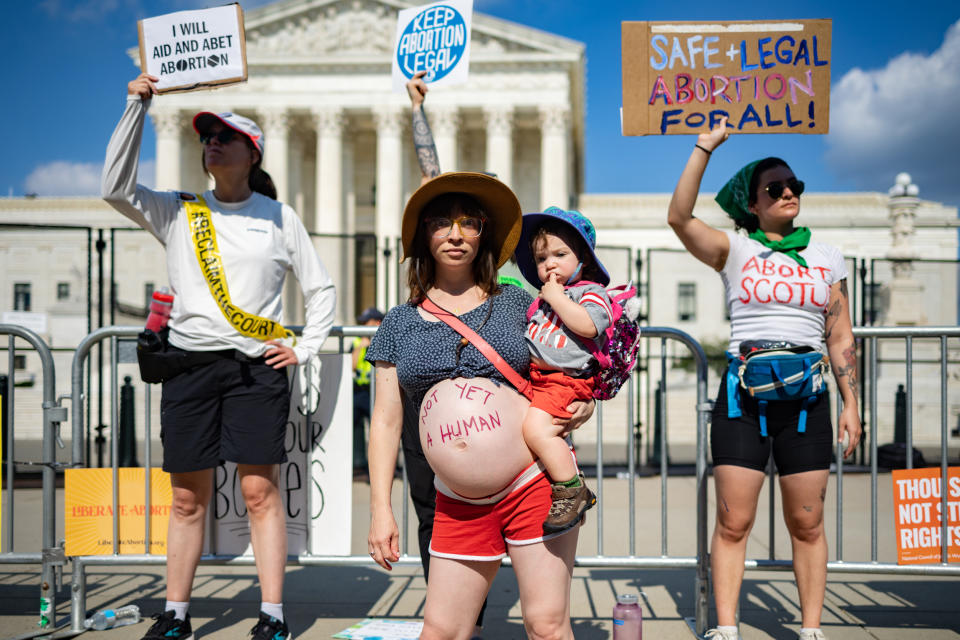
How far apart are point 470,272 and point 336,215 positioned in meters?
37.8

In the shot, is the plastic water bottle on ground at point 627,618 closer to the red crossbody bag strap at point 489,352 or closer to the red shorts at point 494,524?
the red shorts at point 494,524

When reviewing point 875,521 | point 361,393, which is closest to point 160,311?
point 875,521

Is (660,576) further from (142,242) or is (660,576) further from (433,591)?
(142,242)

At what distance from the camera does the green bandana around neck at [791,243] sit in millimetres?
3111

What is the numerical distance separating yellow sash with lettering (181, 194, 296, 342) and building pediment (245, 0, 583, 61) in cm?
3900

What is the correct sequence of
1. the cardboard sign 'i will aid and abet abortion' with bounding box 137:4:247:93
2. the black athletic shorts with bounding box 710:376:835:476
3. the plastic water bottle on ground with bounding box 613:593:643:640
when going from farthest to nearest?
the cardboard sign 'i will aid and abet abortion' with bounding box 137:4:247:93
the black athletic shorts with bounding box 710:376:835:476
the plastic water bottle on ground with bounding box 613:593:643:640

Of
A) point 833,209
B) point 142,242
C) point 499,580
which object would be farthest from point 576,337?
point 833,209

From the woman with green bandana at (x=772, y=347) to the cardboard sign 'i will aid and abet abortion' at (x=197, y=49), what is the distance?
2.17 metres

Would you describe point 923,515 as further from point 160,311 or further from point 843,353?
point 160,311

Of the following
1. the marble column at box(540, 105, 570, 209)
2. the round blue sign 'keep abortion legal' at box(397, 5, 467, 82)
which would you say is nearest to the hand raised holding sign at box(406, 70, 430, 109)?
→ the round blue sign 'keep abortion legal' at box(397, 5, 467, 82)

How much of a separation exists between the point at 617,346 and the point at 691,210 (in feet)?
3.02

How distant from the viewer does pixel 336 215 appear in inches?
1537

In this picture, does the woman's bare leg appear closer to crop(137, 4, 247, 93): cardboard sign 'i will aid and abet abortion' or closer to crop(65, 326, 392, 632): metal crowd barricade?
crop(65, 326, 392, 632): metal crowd barricade

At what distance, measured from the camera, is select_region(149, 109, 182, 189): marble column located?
3891cm
